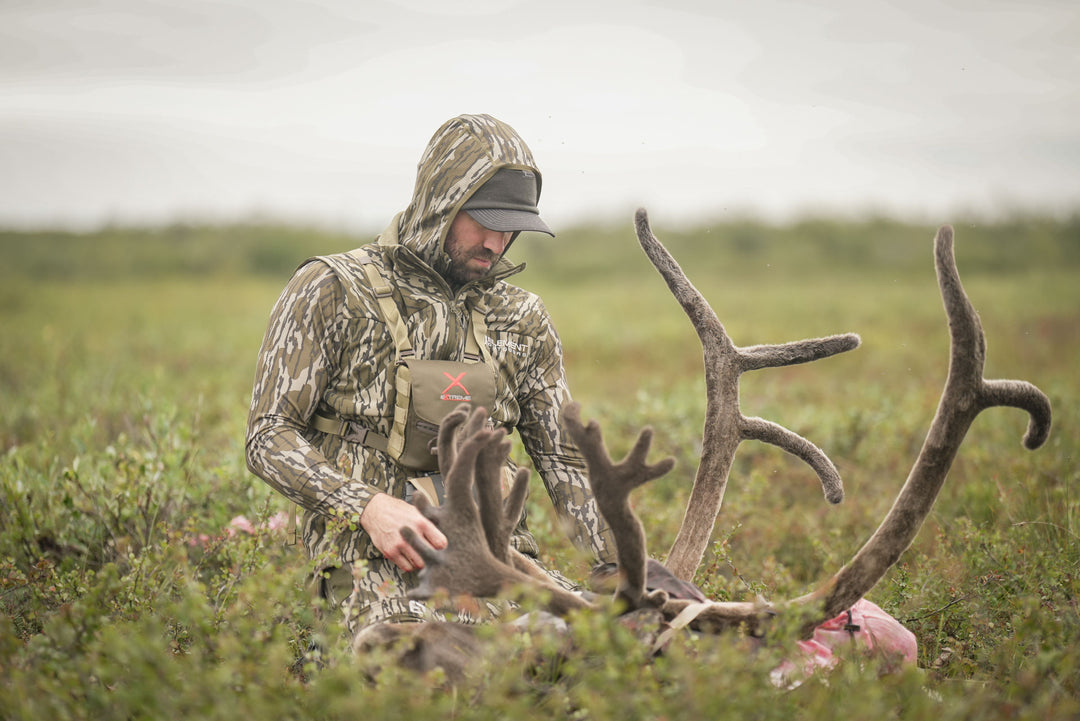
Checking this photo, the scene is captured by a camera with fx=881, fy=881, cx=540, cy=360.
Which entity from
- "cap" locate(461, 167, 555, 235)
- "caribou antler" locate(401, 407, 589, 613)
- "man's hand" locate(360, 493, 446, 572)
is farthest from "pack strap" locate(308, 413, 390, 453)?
"cap" locate(461, 167, 555, 235)

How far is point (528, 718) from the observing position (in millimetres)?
2145

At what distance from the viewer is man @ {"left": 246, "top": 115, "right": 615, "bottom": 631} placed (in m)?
3.01

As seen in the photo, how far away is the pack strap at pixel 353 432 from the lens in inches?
128

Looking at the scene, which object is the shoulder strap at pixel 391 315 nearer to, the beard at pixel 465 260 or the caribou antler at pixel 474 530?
the beard at pixel 465 260

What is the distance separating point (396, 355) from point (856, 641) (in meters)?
1.81

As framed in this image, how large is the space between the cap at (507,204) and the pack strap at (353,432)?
2.89 feet

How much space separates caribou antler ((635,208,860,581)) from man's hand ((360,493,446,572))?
0.90 meters

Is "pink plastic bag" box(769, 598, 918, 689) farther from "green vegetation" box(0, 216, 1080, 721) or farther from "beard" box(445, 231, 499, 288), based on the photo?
"beard" box(445, 231, 499, 288)

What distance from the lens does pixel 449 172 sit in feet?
11.1

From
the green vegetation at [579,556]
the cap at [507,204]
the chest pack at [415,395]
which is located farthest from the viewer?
the cap at [507,204]

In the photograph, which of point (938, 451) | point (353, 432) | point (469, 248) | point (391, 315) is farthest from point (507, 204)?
point (938, 451)

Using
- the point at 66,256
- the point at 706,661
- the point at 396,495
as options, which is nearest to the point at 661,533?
the point at 396,495

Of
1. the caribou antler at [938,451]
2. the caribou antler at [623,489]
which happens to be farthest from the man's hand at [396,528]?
the caribou antler at [938,451]

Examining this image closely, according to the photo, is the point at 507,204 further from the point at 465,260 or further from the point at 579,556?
the point at 579,556
